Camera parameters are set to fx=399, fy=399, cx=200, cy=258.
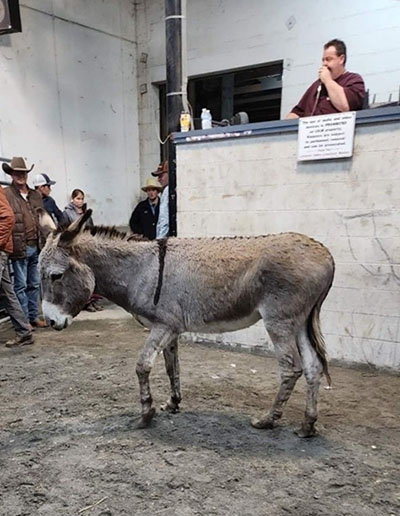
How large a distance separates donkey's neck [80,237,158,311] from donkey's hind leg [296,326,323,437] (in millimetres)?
975

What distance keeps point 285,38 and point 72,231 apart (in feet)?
17.3

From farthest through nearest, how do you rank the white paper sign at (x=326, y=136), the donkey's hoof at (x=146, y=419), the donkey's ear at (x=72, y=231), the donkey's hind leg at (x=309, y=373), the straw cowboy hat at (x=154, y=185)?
the straw cowboy hat at (x=154, y=185) → the white paper sign at (x=326, y=136) → the donkey's hoof at (x=146, y=419) → the donkey's hind leg at (x=309, y=373) → the donkey's ear at (x=72, y=231)

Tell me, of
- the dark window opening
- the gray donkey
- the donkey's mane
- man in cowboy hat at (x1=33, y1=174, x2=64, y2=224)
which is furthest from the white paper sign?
the dark window opening

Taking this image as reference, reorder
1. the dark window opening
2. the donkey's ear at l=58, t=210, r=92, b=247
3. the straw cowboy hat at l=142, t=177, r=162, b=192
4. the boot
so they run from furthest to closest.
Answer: the dark window opening → the straw cowboy hat at l=142, t=177, r=162, b=192 → the boot → the donkey's ear at l=58, t=210, r=92, b=247

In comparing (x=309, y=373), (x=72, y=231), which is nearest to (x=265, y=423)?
(x=309, y=373)

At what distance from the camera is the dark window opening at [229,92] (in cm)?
716

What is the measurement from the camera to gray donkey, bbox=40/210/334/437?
2279mm

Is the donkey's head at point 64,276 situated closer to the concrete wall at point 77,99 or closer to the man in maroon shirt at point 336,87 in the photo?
the man in maroon shirt at point 336,87

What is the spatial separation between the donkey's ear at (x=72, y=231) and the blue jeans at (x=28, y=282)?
7.87 ft

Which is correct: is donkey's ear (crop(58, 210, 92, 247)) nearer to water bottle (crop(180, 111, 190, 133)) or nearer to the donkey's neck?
the donkey's neck

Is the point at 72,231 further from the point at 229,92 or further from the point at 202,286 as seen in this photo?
the point at 229,92

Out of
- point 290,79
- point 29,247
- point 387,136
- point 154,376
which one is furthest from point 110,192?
point 387,136

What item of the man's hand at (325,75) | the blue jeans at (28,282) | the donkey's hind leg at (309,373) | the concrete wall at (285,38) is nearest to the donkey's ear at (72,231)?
the donkey's hind leg at (309,373)

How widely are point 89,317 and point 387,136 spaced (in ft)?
13.1
